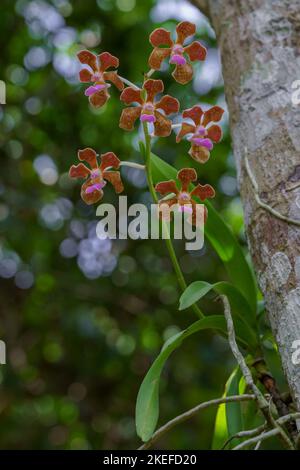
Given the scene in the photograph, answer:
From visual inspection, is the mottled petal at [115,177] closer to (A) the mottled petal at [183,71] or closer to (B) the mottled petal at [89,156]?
(B) the mottled petal at [89,156]

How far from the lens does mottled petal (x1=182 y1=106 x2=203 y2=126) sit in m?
0.85

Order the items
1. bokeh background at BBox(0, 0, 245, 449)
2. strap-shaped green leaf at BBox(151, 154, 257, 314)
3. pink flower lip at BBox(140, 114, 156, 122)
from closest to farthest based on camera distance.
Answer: pink flower lip at BBox(140, 114, 156, 122)
strap-shaped green leaf at BBox(151, 154, 257, 314)
bokeh background at BBox(0, 0, 245, 449)

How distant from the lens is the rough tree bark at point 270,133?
2.71 feet

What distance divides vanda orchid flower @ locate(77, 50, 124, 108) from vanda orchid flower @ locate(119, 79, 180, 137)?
18mm

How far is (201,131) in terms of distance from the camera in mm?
850

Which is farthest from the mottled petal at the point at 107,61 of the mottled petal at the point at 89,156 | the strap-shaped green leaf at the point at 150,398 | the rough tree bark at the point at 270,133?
the strap-shaped green leaf at the point at 150,398

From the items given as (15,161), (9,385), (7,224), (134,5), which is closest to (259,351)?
(7,224)

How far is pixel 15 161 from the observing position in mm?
2488

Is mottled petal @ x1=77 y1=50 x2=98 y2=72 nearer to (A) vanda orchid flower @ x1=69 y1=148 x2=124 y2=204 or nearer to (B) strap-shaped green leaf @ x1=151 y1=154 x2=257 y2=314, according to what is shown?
(A) vanda orchid flower @ x1=69 y1=148 x2=124 y2=204

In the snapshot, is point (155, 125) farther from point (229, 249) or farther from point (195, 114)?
point (229, 249)

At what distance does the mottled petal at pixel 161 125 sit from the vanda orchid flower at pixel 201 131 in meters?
0.02

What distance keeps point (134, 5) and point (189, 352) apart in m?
1.31

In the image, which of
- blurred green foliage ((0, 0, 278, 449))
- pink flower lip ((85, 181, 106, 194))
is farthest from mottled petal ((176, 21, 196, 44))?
blurred green foliage ((0, 0, 278, 449))

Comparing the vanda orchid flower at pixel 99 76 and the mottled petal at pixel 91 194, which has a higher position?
the vanda orchid flower at pixel 99 76
